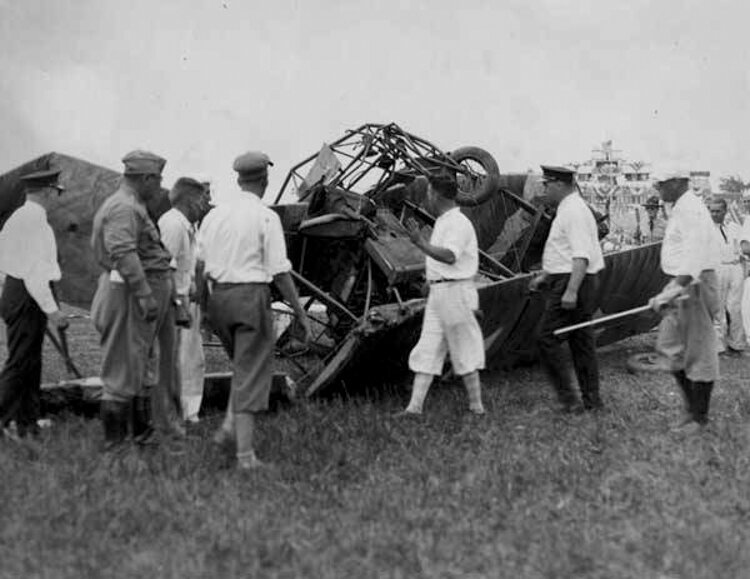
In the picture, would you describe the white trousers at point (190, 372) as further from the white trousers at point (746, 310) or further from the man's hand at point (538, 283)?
the white trousers at point (746, 310)

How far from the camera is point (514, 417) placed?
7551 mm

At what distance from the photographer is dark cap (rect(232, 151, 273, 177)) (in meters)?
6.05

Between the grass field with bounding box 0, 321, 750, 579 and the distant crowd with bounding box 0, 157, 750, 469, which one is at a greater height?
the distant crowd with bounding box 0, 157, 750, 469

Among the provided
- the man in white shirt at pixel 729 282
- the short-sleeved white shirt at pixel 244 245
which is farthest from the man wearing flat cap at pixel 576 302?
the man in white shirt at pixel 729 282

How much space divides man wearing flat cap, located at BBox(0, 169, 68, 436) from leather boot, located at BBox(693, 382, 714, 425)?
4368 millimetres

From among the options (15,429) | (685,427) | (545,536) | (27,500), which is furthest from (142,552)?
(685,427)

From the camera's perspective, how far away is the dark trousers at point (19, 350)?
6648 millimetres

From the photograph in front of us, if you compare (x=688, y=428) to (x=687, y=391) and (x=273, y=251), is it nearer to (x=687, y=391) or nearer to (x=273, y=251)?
(x=687, y=391)

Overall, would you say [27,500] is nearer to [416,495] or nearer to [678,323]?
[416,495]

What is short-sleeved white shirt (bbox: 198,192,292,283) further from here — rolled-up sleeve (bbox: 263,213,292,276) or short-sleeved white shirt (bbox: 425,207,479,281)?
short-sleeved white shirt (bbox: 425,207,479,281)

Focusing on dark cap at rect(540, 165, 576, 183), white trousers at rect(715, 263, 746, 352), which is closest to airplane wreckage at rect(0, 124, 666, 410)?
dark cap at rect(540, 165, 576, 183)

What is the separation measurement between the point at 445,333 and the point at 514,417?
844mm

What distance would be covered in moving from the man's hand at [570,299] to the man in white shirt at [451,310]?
68 centimetres

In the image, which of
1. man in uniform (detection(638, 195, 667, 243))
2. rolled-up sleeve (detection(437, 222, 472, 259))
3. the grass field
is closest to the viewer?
the grass field
